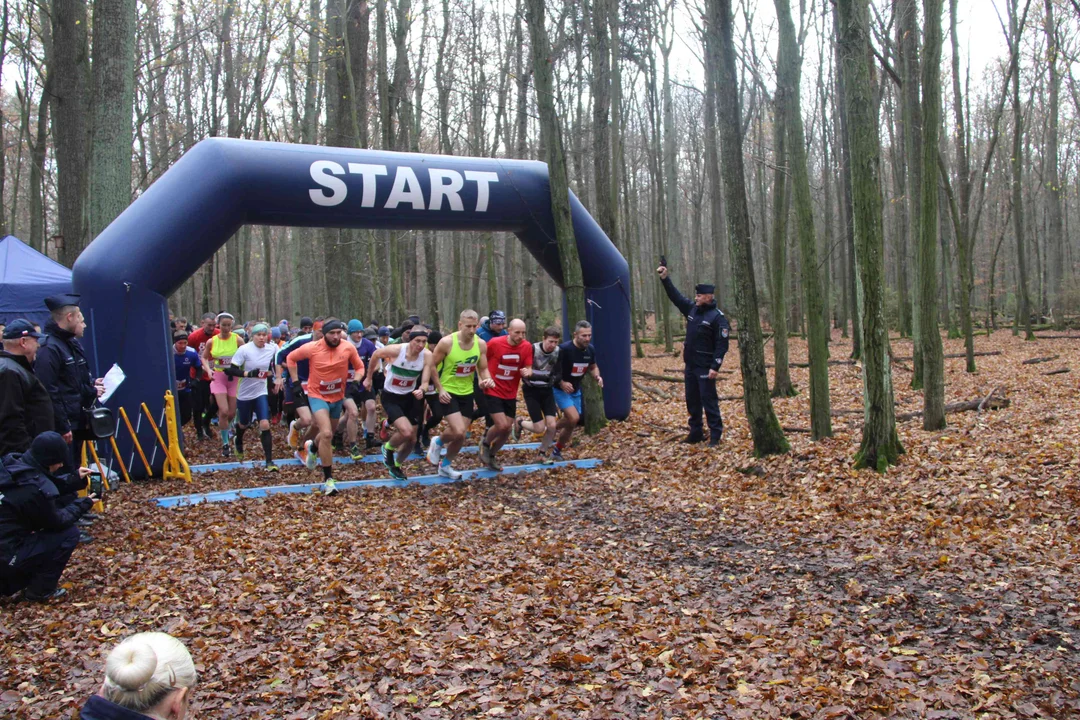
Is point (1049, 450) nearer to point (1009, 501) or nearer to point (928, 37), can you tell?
point (1009, 501)

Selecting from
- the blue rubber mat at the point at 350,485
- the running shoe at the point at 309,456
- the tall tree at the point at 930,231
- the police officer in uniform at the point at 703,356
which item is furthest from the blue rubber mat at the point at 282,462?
Answer: the tall tree at the point at 930,231

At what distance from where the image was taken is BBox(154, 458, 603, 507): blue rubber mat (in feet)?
29.4

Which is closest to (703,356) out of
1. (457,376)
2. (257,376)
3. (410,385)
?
(457,376)

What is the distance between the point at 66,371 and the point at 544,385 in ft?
18.3

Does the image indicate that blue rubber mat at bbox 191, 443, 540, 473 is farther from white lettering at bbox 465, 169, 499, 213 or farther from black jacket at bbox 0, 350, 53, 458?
black jacket at bbox 0, 350, 53, 458

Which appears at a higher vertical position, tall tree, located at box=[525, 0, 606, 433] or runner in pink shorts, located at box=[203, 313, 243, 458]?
tall tree, located at box=[525, 0, 606, 433]

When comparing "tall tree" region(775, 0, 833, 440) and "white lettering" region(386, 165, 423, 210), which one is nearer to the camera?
"tall tree" region(775, 0, 833, 440)

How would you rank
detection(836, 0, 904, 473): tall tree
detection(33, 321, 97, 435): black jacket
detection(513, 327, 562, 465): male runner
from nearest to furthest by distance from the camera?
detection(33, 321, 97, 435): black jacket
detection(836, 0, 904, 473): tall tree
detection(513, 327, 562, 465): male runner

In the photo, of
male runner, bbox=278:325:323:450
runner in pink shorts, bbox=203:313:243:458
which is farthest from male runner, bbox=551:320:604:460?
runner in pink shorts, bbox=203:313:243:458

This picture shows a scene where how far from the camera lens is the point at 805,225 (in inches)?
431

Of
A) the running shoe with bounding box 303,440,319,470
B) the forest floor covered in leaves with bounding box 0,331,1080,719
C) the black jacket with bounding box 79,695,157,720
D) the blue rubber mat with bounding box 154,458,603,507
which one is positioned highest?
the black jacket with bounding box 79,695,157,720

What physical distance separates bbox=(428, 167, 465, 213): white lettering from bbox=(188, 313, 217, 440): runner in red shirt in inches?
171

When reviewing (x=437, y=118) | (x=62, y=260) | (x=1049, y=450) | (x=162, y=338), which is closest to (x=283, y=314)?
(x=437, y=118)

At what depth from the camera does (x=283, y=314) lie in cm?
6159
